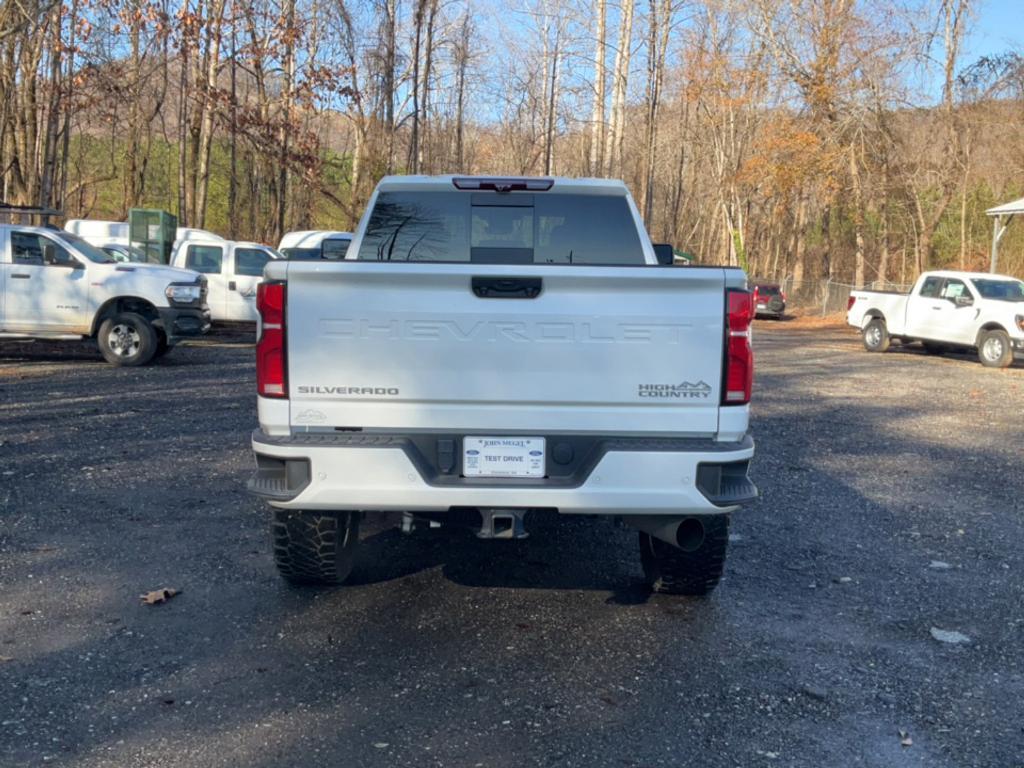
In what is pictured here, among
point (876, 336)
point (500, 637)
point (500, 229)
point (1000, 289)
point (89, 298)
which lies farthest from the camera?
point (876, 336)

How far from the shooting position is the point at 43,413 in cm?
1023

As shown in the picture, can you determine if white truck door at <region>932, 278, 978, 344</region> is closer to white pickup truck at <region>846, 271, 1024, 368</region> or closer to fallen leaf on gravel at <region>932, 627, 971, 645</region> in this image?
white pickup truck at <region>846, 271, 1024, 368</region>

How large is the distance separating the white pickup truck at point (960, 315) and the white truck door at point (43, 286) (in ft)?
52.7

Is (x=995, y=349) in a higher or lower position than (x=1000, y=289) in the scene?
lower

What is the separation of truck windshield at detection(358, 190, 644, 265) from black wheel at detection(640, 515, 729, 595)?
168cm

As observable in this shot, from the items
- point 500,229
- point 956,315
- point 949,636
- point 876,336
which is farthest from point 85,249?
point 876,336

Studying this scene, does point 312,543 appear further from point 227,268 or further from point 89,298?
point 227,268

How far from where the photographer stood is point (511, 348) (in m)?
4.27

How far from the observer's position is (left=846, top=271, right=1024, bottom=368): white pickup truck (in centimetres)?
1894

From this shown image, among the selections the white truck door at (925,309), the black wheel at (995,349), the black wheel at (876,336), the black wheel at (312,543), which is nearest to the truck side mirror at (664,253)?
the black wheel at (312,543)

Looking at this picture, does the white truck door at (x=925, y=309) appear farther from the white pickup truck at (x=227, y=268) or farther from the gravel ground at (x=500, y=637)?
the gravel ground at (x=500, y=637)

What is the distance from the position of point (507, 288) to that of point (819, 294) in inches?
1433

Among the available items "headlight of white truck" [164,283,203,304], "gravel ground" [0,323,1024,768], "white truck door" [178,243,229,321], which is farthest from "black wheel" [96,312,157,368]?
"gravel ground" [0,323,1024,768]

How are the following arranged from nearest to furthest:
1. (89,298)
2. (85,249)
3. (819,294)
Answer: (89,298), (85,249), (819,294)
